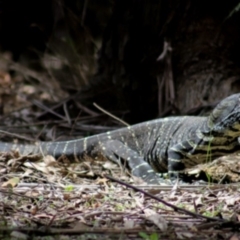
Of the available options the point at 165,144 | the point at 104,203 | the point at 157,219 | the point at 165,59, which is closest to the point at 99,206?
the point at 104,203

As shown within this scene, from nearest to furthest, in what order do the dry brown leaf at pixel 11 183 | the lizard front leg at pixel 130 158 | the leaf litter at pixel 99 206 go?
the leaf litter at pixel 99 206, the dry brown leaf at pixel 11 183, the lizard front leg at pixel 130 158

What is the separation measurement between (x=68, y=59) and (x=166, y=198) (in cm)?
847

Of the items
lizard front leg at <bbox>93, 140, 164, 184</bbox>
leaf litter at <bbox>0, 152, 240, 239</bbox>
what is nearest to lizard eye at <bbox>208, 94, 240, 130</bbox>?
lizard front leg at <bbox>93, 140, 164, 184</bbox>

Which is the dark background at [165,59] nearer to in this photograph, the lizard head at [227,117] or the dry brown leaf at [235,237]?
the lizard head at [227,117]

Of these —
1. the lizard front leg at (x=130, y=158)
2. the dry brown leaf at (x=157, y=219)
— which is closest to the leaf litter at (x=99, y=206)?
the dry brown leaf at (x=157, y=219)

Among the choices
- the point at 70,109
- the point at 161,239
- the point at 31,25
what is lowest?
the point at 161,239

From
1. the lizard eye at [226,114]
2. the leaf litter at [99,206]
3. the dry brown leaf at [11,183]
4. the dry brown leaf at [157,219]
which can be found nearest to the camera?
the leaf litter at [99,206]

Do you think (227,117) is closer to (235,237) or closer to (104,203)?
(104,203)

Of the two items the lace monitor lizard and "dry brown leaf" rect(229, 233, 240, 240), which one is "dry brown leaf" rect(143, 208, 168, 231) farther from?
the lace monitor lizard

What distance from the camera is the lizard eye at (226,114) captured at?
5777 millimetres

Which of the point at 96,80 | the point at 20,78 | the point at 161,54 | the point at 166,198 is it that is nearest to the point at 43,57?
the point at 20,78

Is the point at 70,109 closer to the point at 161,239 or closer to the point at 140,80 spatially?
the point at 140,80

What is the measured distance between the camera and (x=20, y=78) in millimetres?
14570

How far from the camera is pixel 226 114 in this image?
586 centimetres
